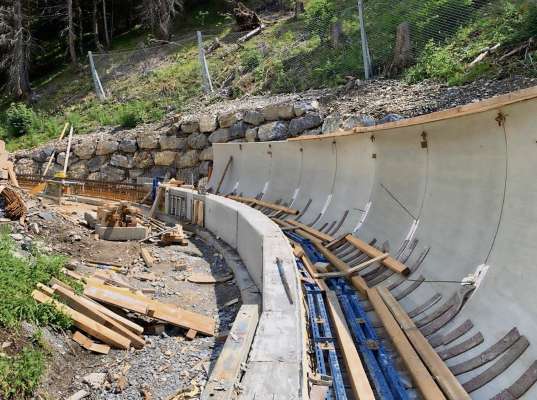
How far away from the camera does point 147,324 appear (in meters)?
6.41

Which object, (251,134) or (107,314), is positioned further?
(251,134)

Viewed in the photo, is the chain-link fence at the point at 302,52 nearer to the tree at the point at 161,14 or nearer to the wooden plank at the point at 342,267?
the tree at the point at 161,14

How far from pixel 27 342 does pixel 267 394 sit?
2909 millimetres

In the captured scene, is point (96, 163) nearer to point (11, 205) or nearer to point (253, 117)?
point (253, 117)

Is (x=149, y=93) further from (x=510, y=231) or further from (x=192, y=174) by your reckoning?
(x=510, y=231)

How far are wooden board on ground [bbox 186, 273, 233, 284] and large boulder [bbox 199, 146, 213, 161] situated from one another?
11.3m

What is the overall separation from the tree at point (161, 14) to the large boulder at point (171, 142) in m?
13.9

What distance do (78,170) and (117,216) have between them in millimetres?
13680

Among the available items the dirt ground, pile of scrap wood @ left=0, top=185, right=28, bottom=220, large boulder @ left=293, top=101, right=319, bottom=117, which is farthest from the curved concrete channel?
large boulder @ left=293, top=101, right=319, bottom=117

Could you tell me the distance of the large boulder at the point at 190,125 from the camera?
20406 millimetres

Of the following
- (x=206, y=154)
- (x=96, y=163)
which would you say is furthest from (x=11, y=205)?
(x=96, y=163)

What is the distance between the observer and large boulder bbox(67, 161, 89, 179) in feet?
77.4

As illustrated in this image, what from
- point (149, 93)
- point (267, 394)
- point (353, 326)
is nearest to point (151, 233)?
point (353, 326)

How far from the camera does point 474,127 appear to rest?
18.9 feet
